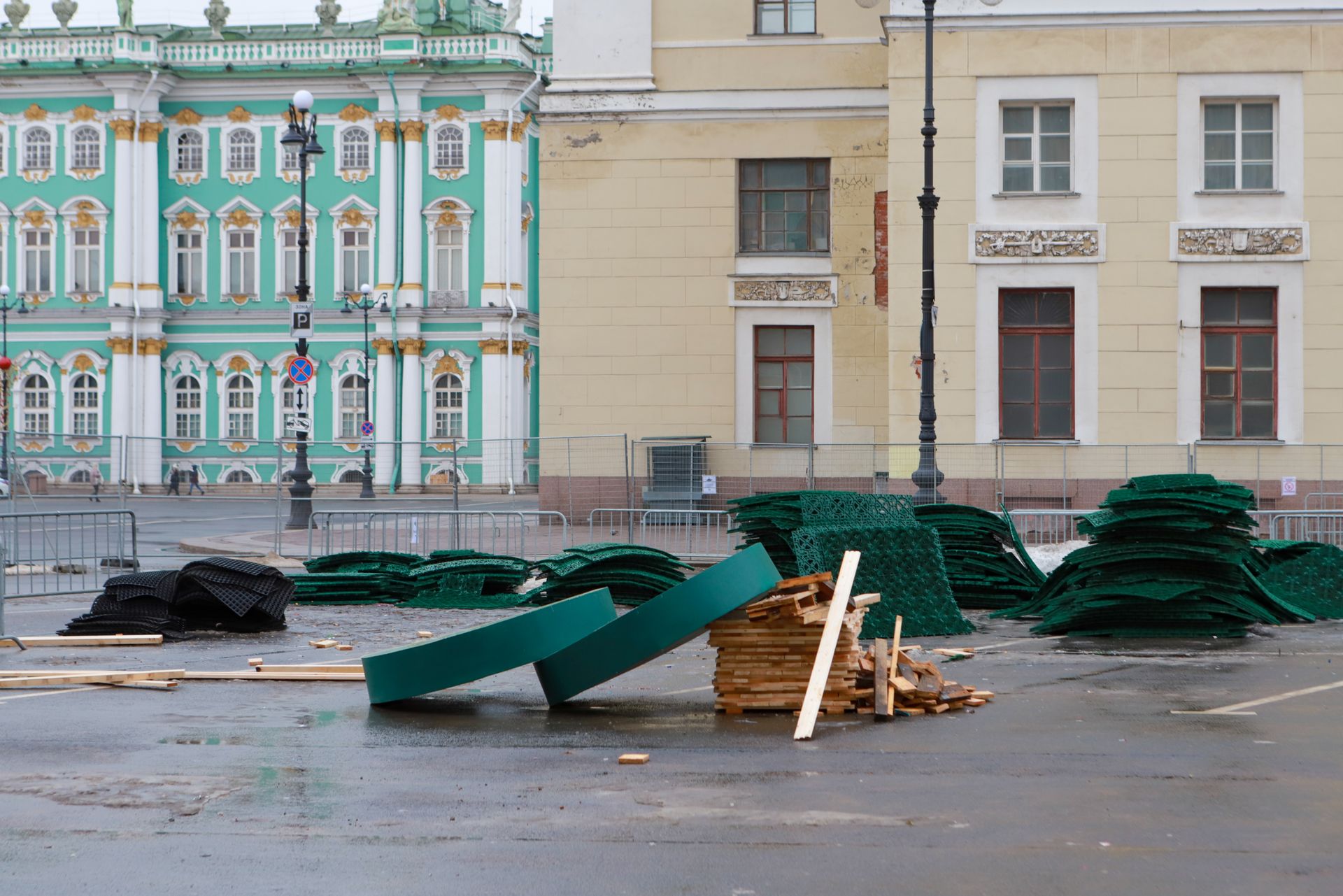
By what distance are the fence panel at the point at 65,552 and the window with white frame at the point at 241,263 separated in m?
44.6

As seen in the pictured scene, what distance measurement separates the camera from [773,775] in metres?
8.32

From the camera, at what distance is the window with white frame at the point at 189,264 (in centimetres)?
6450

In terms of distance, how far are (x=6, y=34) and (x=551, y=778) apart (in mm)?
63773

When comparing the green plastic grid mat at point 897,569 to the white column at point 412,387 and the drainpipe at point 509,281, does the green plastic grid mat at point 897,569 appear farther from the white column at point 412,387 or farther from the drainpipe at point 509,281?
the white column at point 412,387

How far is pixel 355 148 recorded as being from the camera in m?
63.2

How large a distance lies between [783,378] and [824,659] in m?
23.7

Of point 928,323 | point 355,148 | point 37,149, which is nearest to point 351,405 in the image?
point 355,148

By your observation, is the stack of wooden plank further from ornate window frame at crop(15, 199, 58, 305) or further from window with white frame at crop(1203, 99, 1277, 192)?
ornate window frame at crop(15, 199, 58, 305)

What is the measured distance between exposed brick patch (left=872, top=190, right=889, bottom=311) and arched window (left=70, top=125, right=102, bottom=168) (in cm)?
4086

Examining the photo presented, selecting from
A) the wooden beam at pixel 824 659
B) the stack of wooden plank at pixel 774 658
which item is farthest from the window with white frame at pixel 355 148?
the stack of wooden plank at pixel 774 658

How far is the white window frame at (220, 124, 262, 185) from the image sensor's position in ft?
209

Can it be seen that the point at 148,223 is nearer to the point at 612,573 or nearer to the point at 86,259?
the point at 86,259

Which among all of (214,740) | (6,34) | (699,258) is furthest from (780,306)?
(6,34)

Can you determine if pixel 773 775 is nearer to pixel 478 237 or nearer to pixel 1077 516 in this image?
pixel 1077 516
